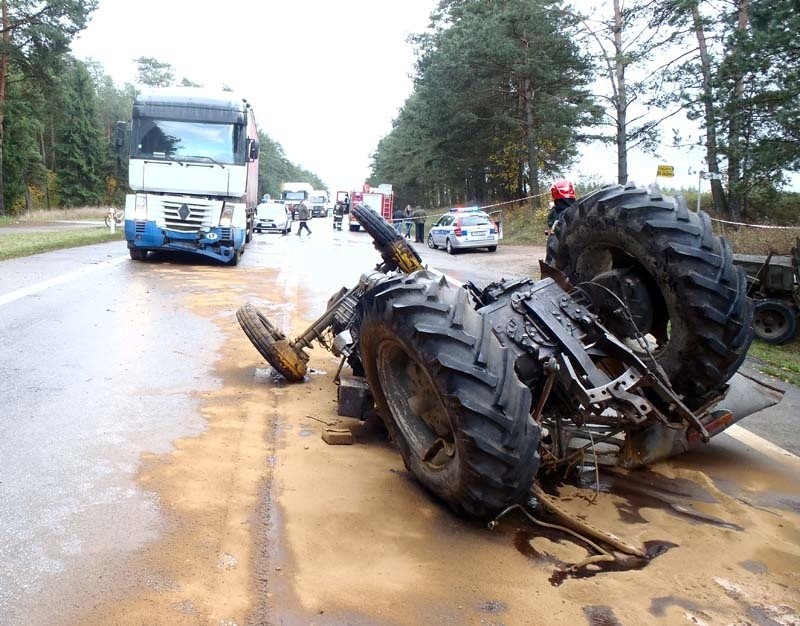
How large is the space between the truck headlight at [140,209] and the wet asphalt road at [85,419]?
3998mm

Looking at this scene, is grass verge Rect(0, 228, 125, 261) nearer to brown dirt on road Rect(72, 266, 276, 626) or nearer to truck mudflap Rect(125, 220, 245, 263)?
truck mudflap Rect(125, 220, 245, 263)

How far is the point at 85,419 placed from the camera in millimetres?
4895

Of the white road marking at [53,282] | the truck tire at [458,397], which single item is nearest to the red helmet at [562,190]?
the truck tire at [458,397]

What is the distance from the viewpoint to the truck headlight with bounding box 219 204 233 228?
53.1ft

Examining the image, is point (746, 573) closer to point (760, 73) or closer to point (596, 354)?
point (596, 354)

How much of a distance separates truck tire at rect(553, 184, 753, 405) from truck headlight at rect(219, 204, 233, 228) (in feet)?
41.8


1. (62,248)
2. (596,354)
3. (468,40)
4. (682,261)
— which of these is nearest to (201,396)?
(596,354)

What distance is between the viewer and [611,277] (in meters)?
4.64

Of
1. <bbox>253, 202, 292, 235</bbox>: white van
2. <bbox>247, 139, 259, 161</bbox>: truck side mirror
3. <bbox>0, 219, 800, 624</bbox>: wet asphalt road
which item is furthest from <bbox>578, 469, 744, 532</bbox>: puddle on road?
<bbox>253, 202, 292, 235</bbox>: white van

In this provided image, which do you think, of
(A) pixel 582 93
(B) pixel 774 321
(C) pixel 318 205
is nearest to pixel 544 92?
(A) pixel 582 93

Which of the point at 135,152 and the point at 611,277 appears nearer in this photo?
the point at 611,277

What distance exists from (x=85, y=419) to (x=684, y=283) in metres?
4.05

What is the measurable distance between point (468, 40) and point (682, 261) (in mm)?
28815

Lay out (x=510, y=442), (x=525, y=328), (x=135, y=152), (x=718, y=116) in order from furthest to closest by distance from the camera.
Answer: (x=718, y=116) < (x=135, y=152) < (x=525, y=328) < (x=510, y=442)
